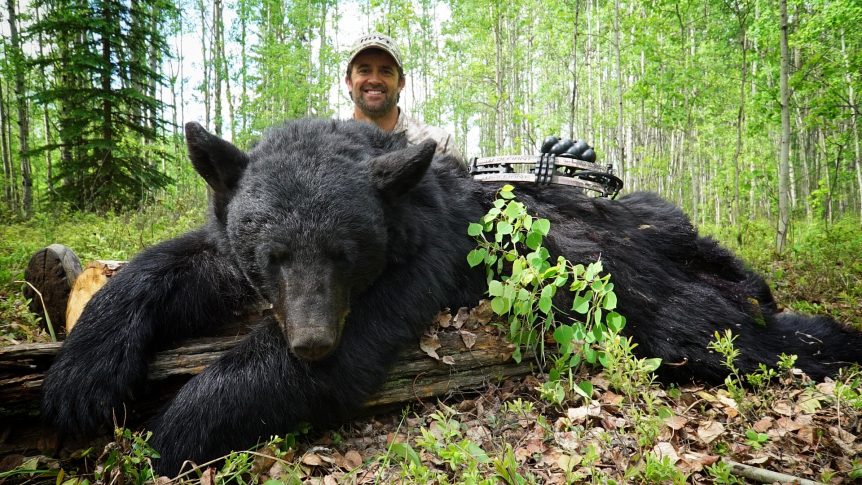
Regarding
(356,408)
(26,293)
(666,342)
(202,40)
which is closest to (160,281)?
(356,408)

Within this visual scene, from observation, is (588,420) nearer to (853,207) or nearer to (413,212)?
(413,212)

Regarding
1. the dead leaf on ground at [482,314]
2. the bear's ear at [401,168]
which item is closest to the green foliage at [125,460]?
the bear's ear at [401,168]

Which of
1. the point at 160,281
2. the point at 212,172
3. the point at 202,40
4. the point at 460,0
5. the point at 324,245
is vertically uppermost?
the point at 202,40

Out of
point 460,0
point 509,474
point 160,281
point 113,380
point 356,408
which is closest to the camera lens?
point 509,474

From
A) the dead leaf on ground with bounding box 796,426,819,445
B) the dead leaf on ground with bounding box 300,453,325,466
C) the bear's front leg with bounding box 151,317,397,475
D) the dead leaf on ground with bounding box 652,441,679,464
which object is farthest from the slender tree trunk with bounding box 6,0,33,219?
the dead leaf on ground with bounding box 796,426,819,445

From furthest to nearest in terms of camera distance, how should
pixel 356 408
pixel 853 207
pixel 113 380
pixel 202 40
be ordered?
1. pixel 202 40
2. pixel 853 207
3. pixel 356 408
4. pixel 113 380

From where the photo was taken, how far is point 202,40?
29219 millimetres

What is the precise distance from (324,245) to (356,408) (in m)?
0.87

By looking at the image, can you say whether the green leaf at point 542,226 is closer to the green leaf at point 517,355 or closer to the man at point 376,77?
the green leaf at point 517,355

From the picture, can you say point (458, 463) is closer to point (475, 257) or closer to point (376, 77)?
point (475, 257)

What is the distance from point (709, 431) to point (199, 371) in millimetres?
2529

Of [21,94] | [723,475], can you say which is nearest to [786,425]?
[723,475]

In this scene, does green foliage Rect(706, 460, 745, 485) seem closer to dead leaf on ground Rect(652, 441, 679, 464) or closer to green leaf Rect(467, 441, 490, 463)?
dead leaf on ground Rect(652, 441, 679, 464)

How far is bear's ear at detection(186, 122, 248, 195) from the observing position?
8.20 feet
